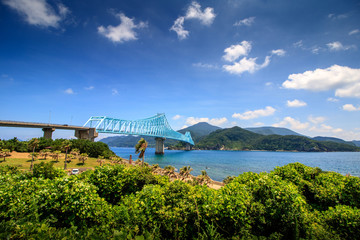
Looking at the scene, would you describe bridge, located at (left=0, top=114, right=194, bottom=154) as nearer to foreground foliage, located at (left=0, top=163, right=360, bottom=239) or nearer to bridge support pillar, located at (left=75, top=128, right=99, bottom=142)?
bridge support pillar, located at (left=75, top=128, right=99, bottom=142)

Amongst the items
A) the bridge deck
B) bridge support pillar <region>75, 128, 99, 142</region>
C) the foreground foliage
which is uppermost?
the bridge deck

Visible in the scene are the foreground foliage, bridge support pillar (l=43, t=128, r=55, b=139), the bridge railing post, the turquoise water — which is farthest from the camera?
the bridge railing post

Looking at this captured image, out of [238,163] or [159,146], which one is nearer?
[238,163]

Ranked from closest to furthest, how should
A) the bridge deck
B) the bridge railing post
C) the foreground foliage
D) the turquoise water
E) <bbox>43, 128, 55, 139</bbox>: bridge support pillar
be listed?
the foreground foliage, the bridge deck, the turquoise water, <bbox>43, 128, 55, 139</bbox>: bridge support pillar, the bridge railing post

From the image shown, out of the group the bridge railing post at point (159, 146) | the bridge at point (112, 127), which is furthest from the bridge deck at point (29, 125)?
the bridge railing post at point (159, 146)

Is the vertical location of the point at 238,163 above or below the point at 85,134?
below

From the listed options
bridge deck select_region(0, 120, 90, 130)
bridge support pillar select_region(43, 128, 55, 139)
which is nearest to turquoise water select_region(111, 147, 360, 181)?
bridge deck select_region(0, 120, 90, 130)

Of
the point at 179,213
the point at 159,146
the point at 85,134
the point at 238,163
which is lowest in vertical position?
the point at 238,163

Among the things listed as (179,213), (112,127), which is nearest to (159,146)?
(112,127)

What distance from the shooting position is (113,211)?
6387mm

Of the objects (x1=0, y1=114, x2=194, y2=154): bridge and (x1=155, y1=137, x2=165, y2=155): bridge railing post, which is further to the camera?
(x1=155, y1=137, x2=165, y2=155): bridge railing post

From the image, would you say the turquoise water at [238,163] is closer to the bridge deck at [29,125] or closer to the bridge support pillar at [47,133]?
the bridge deck at [29,125]

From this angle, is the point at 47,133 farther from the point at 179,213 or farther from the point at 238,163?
the point at 238,163

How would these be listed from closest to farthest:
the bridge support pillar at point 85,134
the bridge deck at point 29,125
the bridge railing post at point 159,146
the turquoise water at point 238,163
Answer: the bridge deck at point 29,125 < the turquoise water at point 238,163 < the bridge support pillar at point 85,134 < the bridge railing post at point 159,146
